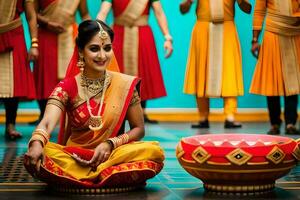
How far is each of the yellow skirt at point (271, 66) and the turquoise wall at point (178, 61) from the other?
173cm

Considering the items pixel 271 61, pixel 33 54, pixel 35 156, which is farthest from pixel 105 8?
pixel 35 156

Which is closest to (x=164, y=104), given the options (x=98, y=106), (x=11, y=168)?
(x=11, y=168)

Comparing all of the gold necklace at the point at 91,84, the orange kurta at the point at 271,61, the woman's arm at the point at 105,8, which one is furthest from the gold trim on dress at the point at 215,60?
the gold necklace at the point at 91,84

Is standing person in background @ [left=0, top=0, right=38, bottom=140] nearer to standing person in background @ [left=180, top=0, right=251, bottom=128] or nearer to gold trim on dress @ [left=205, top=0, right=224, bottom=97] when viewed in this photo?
standing person in background @ [left=180, top=0, right=251, bottom=128]

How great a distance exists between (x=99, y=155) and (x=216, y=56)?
3.95 metres

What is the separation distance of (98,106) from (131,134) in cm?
26

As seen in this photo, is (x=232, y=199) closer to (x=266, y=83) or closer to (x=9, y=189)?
(x=9, y=189)

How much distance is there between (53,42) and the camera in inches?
319

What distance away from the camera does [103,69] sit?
188 inches

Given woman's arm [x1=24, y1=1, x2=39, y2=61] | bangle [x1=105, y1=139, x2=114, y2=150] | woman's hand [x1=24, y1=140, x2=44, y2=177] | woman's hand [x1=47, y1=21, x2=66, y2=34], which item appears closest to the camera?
woman's hand [x1=24, y1=140, x2=44, y2=177]

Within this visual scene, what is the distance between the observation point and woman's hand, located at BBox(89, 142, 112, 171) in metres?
4.51

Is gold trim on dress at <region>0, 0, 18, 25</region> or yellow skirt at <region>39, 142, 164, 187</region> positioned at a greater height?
gold trim on dress at <region>0, 0, 18, 25</region>

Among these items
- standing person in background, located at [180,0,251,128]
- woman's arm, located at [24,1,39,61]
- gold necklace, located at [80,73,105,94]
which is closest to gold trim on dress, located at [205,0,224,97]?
standing person in background, located at [180,0,251,128]

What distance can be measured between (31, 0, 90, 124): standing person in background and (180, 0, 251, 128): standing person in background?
120cm
